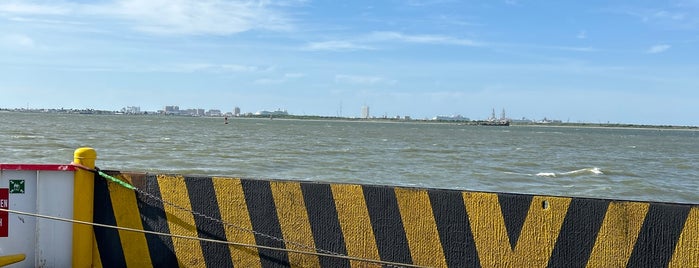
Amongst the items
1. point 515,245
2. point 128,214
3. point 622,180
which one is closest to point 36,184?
point 128,214

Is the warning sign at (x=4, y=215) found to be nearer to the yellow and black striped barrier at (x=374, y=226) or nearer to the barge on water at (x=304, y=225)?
the barge on water at (x=304, y=225)

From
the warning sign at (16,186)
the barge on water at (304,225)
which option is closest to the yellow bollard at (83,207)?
the barge on water at (304,225)

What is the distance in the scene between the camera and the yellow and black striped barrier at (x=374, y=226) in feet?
11.6

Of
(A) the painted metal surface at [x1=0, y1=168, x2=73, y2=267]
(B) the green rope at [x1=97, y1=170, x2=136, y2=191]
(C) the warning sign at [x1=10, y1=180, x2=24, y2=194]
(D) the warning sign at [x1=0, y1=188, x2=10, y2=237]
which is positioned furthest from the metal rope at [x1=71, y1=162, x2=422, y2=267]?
(D) the warning sign at [x1=0, y1=188, x2=10, y2=237]

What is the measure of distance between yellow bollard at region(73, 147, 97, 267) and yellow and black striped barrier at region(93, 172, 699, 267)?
0.05 meters

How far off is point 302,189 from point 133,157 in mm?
27907

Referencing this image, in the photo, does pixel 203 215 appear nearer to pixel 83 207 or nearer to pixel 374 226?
pixel 83 207

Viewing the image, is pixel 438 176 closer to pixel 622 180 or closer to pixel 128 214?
pixel 622 180

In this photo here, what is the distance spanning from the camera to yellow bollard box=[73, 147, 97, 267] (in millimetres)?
4309

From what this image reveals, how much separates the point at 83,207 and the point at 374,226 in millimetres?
1935

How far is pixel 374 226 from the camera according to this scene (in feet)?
13.1

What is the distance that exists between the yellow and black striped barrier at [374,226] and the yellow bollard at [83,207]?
47 mm

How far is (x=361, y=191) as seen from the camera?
399 centimetres

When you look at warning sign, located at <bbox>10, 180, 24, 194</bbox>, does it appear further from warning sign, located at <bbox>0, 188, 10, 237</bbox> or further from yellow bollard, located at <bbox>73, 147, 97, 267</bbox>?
yellow bollard, located at <bbox>73, 147, 97, 267</bbox>
